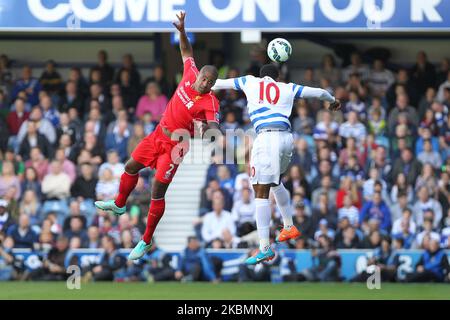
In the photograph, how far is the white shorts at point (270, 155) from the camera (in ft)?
56.5

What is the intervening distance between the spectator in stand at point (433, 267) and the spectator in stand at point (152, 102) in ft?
19.2

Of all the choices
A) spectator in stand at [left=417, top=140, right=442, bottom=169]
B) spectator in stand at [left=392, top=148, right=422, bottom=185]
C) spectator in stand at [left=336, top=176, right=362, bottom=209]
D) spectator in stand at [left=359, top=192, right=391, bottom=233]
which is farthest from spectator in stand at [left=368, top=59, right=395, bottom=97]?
spectator in stand at [left=359, top=192, right=391, bottom=233]

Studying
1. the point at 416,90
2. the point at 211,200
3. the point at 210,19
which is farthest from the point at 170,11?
the point at 416,90

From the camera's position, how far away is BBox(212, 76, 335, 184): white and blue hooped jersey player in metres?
17.0

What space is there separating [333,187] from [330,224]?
83 centimetres

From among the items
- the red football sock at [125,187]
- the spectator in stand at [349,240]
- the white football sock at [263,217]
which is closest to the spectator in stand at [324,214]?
the spectator in stand at [349,240]

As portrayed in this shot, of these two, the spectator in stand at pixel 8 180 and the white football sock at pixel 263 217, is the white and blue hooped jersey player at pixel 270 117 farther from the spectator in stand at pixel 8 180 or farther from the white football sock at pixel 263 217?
the spectator in stand at pixel 8 180

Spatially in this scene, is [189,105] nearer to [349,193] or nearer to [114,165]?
[349,193]

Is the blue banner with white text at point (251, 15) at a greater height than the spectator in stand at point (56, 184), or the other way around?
the blue banner with white text at point (251, 15)

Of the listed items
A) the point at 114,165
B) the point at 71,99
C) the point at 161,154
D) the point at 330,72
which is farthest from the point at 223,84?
the point at 71,99

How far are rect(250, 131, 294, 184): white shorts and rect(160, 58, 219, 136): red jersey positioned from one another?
2.65ft

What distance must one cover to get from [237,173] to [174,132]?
702 cm
